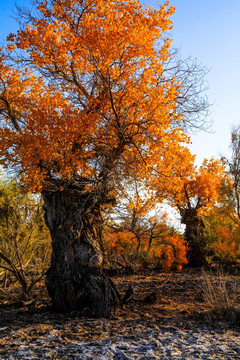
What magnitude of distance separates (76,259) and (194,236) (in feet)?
30.5

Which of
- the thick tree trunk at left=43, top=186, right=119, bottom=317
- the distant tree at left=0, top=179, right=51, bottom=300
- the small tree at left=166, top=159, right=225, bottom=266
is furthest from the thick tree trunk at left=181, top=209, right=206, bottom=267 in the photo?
the thick tree trunk at left=43, top=186, right=119, bottom=317

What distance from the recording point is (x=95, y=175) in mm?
5816

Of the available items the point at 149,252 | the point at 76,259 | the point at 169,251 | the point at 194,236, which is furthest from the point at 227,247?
the point at 76,259

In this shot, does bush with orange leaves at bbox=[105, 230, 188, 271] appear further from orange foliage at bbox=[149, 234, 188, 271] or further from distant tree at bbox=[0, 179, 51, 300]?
distant tree at bbox=[0, 179, 51, 300]

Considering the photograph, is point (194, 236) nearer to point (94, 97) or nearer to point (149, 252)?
point (149, 252)

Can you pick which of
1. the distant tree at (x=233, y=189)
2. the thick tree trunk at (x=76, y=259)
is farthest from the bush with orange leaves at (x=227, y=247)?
the thick tree trunk at (x=76, y=259)

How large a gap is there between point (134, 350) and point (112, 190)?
3557mm

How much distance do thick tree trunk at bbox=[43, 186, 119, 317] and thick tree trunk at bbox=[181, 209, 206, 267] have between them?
8.31m

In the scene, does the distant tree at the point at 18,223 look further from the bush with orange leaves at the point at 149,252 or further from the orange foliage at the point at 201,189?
the orange foliage at the point at 201,189

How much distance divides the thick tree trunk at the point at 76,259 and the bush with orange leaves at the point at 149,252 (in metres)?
4.66

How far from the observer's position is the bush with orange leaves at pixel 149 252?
1069cm

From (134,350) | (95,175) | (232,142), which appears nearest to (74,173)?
(95,175)

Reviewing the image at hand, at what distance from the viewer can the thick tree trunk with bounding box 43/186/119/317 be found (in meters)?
5.04

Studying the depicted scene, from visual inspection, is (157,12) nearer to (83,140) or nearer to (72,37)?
(72,37)
